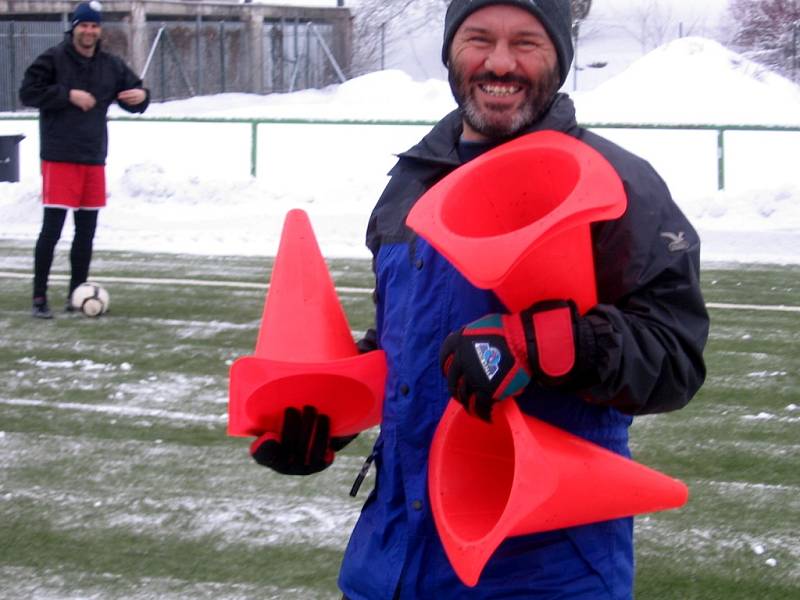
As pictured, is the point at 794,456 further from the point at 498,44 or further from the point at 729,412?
the point at 498,44

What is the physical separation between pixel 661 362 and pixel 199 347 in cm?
645

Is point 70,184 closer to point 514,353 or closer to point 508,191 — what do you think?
point 508,191

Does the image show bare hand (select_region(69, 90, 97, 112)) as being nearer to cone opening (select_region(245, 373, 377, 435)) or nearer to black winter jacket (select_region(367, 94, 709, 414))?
cone opening (select_region(245, 373, 377, 435))

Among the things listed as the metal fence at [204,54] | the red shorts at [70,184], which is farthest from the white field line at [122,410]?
the metal fence at [204,54]

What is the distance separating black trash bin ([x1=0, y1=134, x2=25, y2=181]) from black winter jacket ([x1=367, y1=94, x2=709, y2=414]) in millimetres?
15878

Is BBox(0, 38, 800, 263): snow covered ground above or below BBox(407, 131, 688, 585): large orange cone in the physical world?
below

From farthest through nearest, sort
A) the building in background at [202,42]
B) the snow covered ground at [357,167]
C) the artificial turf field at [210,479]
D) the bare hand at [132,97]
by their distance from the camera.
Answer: the building in background at [202,42], the snow covered ground at [357,167], the bare hand at [132,97], the artificial turf field at [210,479]

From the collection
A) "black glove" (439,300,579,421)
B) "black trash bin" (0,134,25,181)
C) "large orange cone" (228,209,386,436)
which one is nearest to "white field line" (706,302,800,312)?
"large orange cone" (228,209,386,436)

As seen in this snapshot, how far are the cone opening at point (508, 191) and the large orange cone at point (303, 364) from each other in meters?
0.32

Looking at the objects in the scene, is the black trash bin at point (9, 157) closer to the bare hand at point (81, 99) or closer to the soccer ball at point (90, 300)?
the soccer ball at point (90, 300)

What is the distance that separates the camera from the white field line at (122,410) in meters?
6.79

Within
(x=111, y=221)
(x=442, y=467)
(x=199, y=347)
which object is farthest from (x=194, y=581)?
(x=111, y=221)

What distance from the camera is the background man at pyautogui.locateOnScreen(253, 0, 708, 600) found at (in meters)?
2.25

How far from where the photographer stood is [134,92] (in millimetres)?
9219
